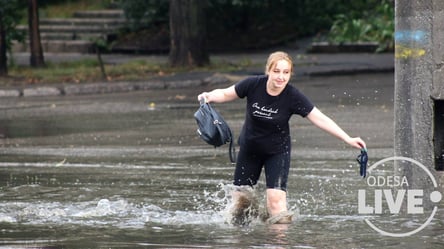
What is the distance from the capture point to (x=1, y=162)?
14.0 m

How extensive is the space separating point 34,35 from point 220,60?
4.32 m

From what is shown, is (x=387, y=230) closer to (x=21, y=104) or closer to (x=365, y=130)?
(x=365, y=130)

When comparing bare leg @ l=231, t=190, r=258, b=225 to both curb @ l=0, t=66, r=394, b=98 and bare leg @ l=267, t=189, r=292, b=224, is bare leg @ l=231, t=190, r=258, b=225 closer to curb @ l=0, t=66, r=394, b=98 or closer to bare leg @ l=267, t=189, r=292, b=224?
bare leg @ l=267, t=189, r=292, b=224

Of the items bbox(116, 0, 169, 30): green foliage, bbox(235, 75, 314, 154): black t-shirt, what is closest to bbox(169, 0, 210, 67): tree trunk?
bbox(116, 0, 169, 30): green foliage

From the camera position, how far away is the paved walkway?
23.3 metres

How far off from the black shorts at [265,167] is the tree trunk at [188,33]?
16.0 meters

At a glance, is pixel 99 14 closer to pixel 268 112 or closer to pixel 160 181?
pixel 160 181

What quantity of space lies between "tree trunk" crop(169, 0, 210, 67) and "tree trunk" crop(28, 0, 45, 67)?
118 inches

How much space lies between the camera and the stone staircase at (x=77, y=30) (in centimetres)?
3203

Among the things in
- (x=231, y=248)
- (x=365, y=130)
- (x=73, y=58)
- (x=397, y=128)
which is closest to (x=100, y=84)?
(x=73, y=58)

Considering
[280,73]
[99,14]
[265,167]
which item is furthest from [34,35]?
[280,73]

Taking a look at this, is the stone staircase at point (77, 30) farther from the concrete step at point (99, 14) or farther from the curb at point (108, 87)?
the curb at point (108, 87)

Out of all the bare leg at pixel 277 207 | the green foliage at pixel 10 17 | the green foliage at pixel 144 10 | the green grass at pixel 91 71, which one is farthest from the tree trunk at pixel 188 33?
the bare leg at pixel 277 207

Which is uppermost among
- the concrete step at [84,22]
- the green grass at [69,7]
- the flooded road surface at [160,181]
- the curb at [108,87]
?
the green grass at [69,7]
